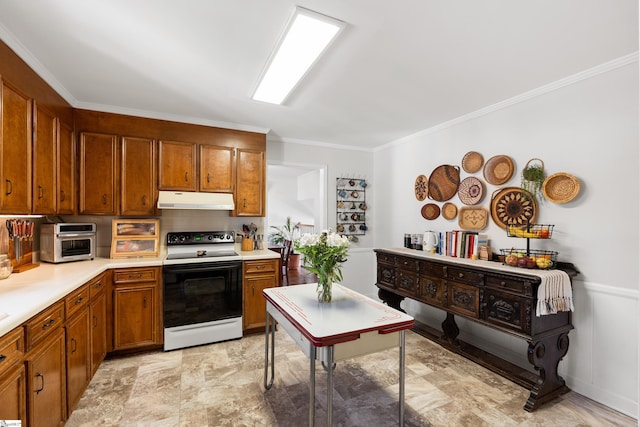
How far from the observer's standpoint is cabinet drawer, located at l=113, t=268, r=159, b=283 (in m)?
2.86

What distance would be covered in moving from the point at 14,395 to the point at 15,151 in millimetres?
1564

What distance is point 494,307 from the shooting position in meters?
2.48

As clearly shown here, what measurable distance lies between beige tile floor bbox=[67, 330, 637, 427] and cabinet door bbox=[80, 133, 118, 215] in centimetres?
156

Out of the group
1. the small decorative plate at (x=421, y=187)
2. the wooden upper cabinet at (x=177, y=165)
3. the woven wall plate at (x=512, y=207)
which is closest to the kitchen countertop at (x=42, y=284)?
the wooden upper cabinet at (x=177, y=165)

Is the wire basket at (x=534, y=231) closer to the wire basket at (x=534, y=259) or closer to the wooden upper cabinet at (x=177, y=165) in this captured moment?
the wire basket at (x=534, y=259)

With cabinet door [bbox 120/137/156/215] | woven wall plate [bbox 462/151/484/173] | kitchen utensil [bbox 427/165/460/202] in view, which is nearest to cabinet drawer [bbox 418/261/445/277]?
kitchen utensil [bbox 427/165/460/202]

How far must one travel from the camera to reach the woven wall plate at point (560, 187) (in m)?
2.39

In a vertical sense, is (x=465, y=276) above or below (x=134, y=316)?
above

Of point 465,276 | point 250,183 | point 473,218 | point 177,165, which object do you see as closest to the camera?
point 465,276

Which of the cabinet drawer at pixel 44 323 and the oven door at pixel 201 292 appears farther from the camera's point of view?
the oven door at pixel 201 292

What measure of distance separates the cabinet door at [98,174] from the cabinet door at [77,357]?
125cm

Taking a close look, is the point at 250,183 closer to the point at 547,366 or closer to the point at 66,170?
the point at 66,170

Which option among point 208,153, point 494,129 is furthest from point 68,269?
point 494,129

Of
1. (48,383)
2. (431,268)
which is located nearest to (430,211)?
(431,268)
